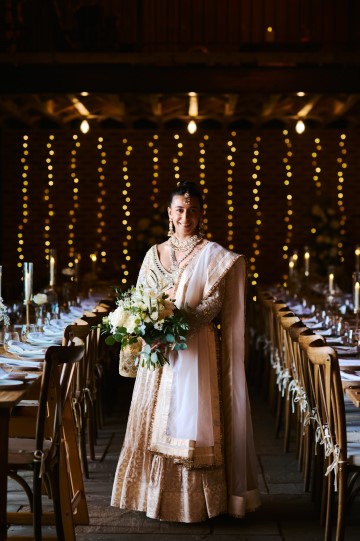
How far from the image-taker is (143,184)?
12.0 meters

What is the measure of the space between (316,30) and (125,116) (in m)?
3.13

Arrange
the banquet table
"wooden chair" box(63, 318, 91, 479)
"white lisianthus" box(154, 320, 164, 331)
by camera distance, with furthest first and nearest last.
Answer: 1. "wooden chair" box(63, 318, 91, 479)
2. "white lisianthus" box(154, 320, 164, 331)
3. the banquet table

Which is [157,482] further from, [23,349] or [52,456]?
[23,349]

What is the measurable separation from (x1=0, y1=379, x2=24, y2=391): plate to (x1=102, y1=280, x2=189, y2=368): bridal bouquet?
53cm

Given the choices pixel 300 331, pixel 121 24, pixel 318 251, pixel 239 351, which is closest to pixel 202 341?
pixel 239 351

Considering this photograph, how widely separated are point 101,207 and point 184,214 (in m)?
7.45

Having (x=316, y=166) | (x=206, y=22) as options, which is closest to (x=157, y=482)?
(x=316, y=166)

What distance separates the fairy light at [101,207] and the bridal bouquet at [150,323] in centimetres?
767

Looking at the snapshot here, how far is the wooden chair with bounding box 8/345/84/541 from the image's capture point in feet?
12.0

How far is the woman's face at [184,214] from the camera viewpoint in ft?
15.2

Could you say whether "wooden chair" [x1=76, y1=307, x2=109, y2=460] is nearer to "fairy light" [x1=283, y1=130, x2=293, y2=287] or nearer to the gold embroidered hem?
the gold embroidered hem

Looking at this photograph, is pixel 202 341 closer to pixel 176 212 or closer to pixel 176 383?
pixel 176 383

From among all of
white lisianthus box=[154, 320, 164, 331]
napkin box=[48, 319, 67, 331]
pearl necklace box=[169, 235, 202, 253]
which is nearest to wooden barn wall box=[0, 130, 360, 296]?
napkin box=[48, 319, 67, 331]

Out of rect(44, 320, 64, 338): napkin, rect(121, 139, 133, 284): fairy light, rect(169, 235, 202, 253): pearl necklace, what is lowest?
rect(44, 320, 64, 338): napkin
